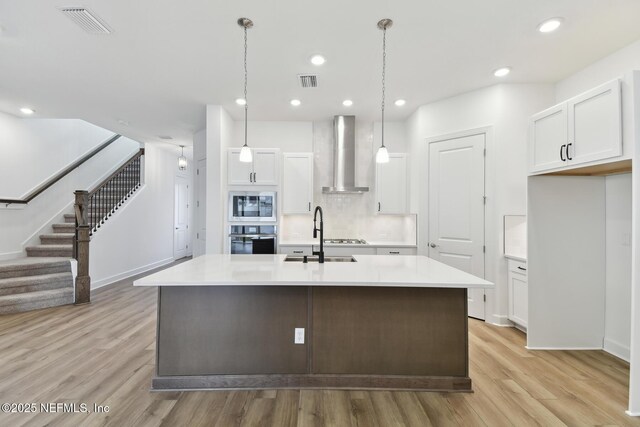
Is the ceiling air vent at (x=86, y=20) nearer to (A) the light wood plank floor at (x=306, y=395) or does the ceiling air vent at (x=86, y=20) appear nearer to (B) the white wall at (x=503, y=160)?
(A) the light wood plank floor at (x=306, y=395)

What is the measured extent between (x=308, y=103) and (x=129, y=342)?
12.2 ft

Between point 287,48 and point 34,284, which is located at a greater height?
point 287,48

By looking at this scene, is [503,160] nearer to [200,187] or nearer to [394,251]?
[394,251]

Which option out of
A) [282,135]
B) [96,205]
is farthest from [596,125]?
[96,205]

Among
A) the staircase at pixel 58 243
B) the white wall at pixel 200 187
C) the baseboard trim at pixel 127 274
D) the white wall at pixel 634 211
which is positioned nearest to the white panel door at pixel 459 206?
the white wall at pixel 634 211

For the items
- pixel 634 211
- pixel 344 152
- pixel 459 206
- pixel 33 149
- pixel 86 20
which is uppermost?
pixel 86 20

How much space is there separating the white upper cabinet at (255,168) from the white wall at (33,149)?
146 inches

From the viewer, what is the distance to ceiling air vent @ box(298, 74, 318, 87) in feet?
11.7

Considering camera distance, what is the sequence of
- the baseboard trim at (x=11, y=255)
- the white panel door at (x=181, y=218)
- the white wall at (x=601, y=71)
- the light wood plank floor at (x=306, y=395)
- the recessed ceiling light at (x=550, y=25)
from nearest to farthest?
the light wood plank floor at (x=306, y=395) < the recessed ceiling light at (x=550, y=25) < the white wall at (x=601, y=71) < the baseboard trim at (x=11, y=255) < the white panel door at (x=181, y=218)

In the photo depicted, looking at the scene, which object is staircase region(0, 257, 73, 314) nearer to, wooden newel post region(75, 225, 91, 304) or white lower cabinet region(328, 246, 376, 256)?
wooden newel post region(75, 225, 91, 304)

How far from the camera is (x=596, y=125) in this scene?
2406 millimetres

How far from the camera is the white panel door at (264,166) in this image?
4.73 meters

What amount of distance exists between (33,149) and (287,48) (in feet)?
17.6

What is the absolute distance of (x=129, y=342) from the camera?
3.16 metres
